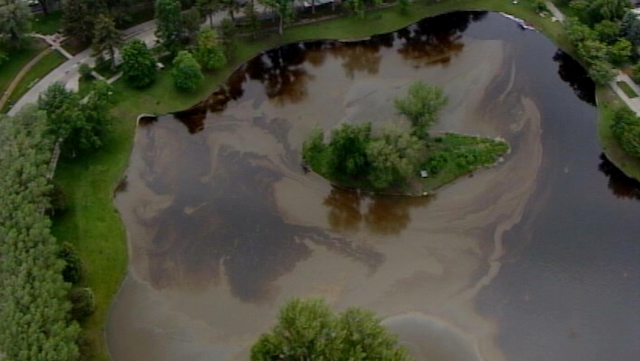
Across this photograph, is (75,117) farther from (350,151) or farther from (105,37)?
(350,151)

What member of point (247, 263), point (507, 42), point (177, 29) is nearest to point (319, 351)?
point (247, 263)

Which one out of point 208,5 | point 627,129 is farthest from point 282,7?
point 627,129

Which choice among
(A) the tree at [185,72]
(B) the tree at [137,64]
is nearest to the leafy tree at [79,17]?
(B) the tree at [137,64]

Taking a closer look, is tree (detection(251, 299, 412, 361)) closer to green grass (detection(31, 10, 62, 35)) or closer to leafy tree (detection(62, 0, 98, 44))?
leafy tree (detection(62, 0, 98, 44))

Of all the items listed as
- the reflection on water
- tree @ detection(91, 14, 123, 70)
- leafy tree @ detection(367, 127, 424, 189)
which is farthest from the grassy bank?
leafy tree @ detection(367, 127, 424, 189)

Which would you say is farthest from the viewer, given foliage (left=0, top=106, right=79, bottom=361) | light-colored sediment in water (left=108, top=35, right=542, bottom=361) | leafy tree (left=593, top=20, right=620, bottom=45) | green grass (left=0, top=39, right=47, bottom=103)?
leafy tree (left=593, top=20, right=620, bottom=45)

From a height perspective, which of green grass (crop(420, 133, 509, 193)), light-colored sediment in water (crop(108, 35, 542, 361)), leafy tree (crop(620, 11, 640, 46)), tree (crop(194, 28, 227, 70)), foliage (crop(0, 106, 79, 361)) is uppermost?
leafy tree (crop(620, 11, 640, 46))
